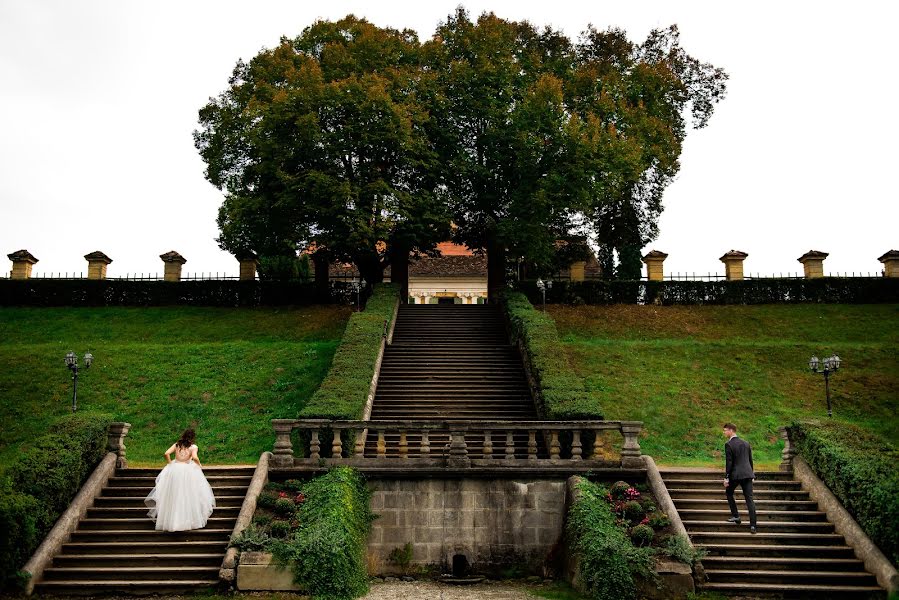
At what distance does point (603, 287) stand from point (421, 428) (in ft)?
76.1

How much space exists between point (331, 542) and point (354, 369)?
9162mm

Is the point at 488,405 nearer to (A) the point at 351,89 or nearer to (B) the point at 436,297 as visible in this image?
(A) the point at 351,89

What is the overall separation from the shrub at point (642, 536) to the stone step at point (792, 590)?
108cm

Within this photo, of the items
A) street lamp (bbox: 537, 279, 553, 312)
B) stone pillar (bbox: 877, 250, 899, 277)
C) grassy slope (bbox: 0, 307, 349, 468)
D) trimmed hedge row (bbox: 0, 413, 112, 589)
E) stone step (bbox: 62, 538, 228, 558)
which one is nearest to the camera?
trimmed hedge row (bbox: 0, 413, 112, 589)

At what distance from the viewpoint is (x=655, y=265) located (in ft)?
123

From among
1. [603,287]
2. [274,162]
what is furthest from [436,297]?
[274,162]

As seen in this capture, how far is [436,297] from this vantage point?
52500 millimetres

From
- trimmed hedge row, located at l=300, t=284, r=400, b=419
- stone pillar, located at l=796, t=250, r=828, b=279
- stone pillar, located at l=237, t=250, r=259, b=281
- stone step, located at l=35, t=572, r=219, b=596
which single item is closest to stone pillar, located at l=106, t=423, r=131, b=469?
stone step, located at l=35, t=572, r=219, b=596

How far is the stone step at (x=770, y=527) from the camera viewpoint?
13.7 metres

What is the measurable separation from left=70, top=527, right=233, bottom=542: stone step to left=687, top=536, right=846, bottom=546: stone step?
8351 millimetres

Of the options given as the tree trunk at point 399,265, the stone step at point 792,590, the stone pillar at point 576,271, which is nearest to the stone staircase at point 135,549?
the stone step at point 792,590

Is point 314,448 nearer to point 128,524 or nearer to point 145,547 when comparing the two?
point 145,547

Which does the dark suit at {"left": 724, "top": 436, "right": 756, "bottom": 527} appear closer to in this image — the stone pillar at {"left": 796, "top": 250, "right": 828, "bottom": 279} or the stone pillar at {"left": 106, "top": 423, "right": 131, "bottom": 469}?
the stone pillar at {"left": 106, "top": 423, "right": 131, "bottom": 469}

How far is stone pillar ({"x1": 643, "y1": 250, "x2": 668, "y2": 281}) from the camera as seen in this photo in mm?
37406
